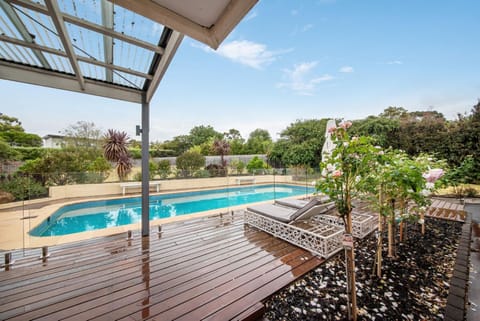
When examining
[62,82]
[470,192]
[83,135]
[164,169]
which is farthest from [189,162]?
[470,192]

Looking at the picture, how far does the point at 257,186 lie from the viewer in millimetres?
9617

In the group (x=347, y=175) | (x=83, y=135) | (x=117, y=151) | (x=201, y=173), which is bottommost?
(x=201, y=173)

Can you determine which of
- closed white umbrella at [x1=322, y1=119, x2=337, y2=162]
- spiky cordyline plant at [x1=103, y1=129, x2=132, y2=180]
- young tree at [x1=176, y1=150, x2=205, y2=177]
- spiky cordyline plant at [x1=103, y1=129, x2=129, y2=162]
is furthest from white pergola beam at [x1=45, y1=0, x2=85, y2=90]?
young tree at [x1=176, y1=150, x2=205, y2=177]

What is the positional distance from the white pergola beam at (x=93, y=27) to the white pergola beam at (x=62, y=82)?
4.69ft

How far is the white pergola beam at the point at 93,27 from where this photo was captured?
1.72m

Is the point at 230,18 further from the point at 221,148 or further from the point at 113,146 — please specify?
the point at 221,148

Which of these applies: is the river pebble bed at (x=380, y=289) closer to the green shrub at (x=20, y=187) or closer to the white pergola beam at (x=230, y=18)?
the white pergola beam at (x=230, y=18)

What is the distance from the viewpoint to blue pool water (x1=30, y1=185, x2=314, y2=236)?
16.7 feet

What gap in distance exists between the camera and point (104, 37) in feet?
7.59

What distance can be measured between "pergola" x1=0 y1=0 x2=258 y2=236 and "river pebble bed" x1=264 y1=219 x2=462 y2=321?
8.37ft

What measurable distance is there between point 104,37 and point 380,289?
4.42 metres

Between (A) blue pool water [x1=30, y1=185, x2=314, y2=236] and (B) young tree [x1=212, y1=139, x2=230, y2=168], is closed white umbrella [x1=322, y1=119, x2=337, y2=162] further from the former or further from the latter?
(B) young tree [x1=212, y1=139, x2=230, y2=168]

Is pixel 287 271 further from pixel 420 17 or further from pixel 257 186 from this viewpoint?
pixel 420 17

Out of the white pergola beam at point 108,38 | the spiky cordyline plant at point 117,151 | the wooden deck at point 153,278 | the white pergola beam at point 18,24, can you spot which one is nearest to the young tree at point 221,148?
the spiky cordyline plant at point 117,151
